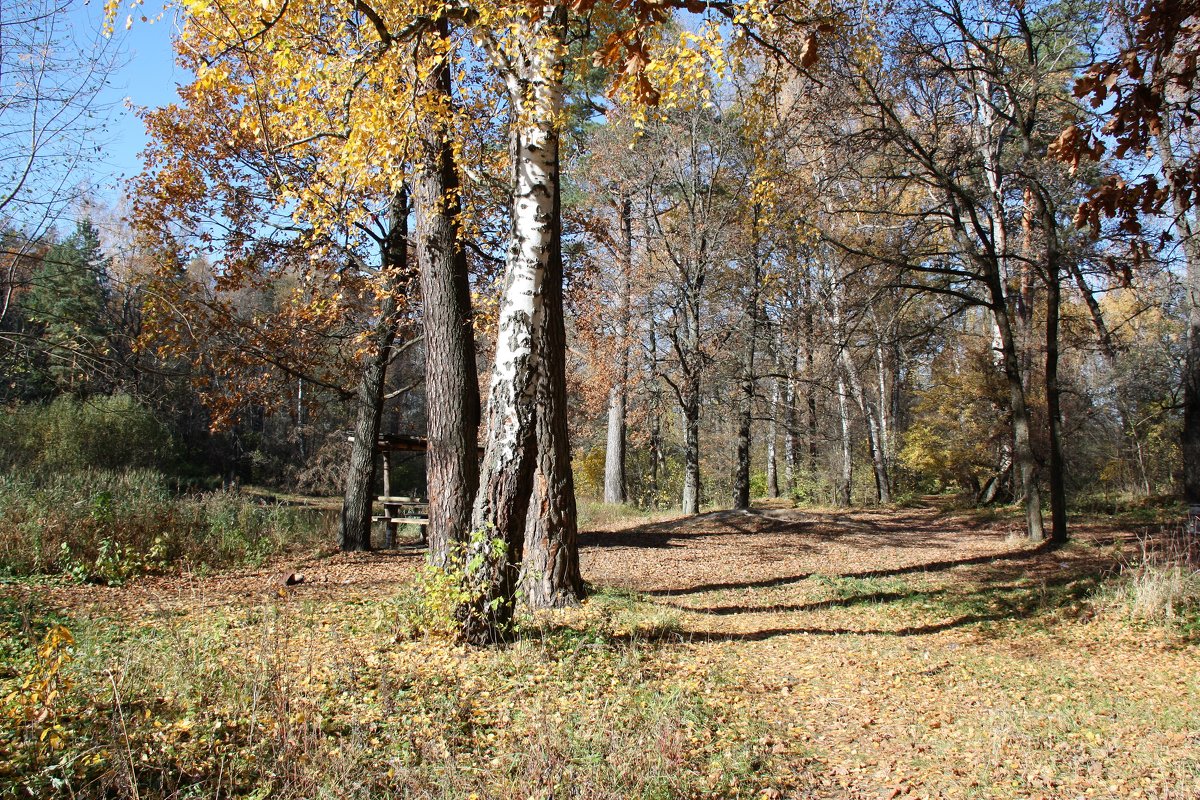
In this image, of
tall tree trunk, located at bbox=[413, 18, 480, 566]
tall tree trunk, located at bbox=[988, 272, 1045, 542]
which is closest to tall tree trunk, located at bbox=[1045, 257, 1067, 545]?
tall tree trunk, located at bbox=[988, 272, 1045, 542]

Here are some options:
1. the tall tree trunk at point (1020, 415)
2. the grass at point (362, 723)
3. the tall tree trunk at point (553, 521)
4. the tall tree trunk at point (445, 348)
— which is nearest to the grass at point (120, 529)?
the grass at point (362, 723)

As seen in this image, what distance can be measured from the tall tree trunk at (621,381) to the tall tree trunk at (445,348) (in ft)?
35.2

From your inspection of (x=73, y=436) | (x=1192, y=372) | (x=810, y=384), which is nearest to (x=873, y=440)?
(x=810, y=384)

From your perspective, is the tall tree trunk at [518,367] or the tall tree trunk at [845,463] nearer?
the tall tree trunk at [518,367]

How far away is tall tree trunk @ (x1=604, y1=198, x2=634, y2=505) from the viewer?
61.0 feet

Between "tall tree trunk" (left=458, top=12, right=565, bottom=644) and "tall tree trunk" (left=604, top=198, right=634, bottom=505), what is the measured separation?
12.5m

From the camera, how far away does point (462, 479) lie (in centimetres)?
692

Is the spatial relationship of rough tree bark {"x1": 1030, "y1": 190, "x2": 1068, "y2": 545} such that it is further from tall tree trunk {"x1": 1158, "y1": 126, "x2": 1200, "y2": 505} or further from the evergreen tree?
the evergreen tree

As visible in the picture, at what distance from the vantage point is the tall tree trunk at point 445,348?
687 centimetres

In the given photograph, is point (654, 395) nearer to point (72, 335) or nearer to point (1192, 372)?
point (1192, 372)

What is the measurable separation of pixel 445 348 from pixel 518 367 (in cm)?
239

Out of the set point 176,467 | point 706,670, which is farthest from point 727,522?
point 176,467

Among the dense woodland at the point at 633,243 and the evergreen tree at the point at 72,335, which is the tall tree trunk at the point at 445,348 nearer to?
the dense woodland at the point at 633,243

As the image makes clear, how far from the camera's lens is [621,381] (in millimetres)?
19594
